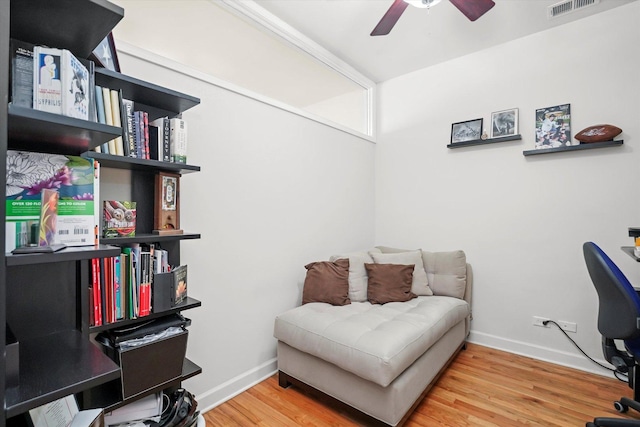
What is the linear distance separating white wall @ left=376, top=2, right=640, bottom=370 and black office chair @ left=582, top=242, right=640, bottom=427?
2.87 ft

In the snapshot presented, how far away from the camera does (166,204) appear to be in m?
1.60

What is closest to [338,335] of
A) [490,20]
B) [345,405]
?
[345,405]

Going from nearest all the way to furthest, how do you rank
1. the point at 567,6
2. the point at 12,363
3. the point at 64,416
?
the point at 12,363 < the point at 64,416 < the point at 567,6

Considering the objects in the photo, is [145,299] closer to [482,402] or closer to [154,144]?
[154,144]

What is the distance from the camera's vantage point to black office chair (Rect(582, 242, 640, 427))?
1562 millimetres

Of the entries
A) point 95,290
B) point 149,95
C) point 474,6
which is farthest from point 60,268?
point 474,6

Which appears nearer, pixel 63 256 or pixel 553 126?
pixel 63 256

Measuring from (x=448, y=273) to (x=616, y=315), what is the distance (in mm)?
1242

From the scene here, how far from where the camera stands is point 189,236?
1.60 meters

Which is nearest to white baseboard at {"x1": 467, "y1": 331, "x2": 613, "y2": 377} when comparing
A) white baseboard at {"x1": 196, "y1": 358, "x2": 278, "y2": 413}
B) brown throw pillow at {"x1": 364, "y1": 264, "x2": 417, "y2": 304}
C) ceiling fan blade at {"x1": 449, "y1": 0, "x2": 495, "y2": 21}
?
brown throw pillow at {"x1": 364, "y1": 264, "x2": 417, "y2": 304}

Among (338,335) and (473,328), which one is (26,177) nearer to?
(338,335)

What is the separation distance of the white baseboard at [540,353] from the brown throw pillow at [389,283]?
34.1 inches

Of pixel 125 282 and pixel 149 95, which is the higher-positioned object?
pixel 149 95

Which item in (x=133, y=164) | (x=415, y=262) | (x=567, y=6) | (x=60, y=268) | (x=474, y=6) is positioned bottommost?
(x=415, y=262)
